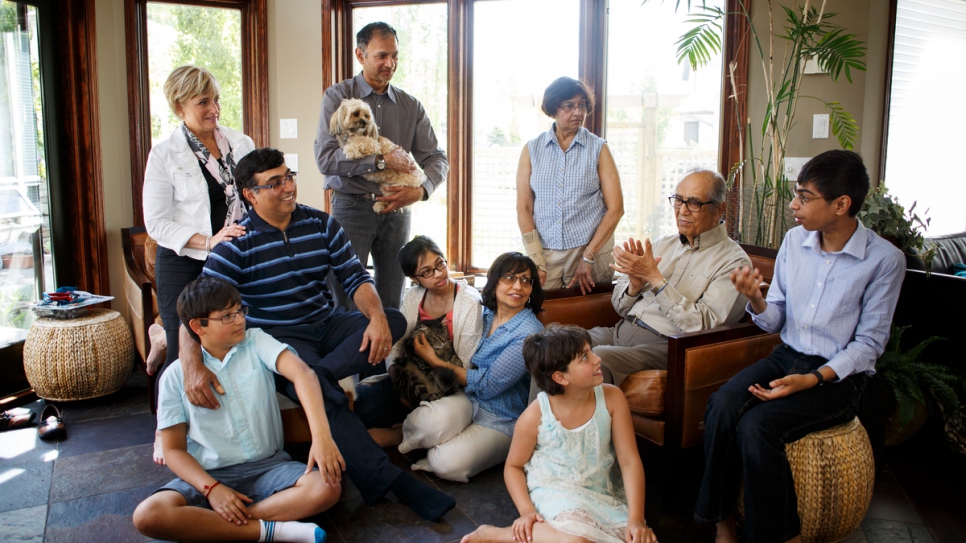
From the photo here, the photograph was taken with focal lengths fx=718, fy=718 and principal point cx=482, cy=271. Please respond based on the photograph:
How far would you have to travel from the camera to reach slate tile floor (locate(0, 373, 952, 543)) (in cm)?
224

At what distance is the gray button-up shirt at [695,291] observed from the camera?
250cm

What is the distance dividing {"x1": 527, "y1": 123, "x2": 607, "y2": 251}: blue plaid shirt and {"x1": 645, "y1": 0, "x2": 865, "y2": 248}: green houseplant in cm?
103

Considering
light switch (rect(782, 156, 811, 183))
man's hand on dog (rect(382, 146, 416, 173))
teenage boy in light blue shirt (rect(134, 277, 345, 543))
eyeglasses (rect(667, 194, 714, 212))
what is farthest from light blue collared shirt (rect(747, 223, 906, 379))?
light switch (rect(782, 156, 811, 183))

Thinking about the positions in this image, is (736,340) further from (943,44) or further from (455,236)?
(943,44)

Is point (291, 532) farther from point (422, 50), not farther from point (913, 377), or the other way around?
point (422, 50)

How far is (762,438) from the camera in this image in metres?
1.97

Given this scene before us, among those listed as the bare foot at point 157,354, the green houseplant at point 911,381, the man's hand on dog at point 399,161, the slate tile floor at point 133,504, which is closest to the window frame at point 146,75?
the bare foot at point 157,354

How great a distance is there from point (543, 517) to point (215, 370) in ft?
3.60

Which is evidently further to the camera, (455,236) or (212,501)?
(455,236)

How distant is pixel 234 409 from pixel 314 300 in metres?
0.55

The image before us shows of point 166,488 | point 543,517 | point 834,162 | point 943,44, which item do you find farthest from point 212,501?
point 943,44

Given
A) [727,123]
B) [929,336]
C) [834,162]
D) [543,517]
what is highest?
[727,123]

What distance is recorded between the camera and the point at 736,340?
237 cm

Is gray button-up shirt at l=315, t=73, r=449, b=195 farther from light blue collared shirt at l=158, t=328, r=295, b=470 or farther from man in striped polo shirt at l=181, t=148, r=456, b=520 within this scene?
light blue collared shirt at l=158, t=328, r=295, b=470
